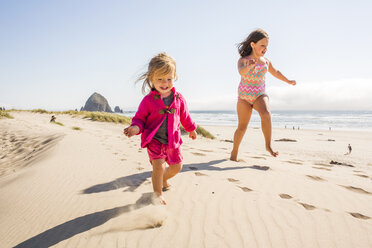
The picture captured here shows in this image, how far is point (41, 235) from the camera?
1759 mm

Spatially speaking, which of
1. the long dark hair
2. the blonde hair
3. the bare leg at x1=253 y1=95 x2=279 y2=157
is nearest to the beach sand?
the bare leg at x1=253 y1=95 x2=279 y2=157

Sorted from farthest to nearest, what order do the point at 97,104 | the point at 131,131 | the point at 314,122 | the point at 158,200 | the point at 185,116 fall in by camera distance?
the point at 97,104
the point at 314,122
the point at 185,116
the point at 158,200
the point at 131,131

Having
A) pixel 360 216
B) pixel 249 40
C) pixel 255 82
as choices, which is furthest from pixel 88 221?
pixel 249 40

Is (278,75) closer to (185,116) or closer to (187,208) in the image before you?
(185,116)

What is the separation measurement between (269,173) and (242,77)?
1518 millimetres

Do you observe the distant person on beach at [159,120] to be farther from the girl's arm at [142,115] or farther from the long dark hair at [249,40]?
the long dark hair at [249,40]

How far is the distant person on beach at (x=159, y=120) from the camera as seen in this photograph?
2.22 metres

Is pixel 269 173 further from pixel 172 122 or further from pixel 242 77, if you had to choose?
pixel 172 122

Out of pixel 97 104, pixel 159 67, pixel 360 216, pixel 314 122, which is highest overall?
pixel 97 104

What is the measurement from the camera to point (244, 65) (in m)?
3.31

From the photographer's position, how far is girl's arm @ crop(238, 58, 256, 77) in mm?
3061

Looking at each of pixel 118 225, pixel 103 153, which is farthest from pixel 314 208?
pixel 103 153

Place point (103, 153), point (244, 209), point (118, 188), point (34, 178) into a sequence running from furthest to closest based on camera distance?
point (103, 153), point (34, 178), point (118, 188), point (244, 209)

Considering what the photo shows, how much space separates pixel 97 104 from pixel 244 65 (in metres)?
56.1
